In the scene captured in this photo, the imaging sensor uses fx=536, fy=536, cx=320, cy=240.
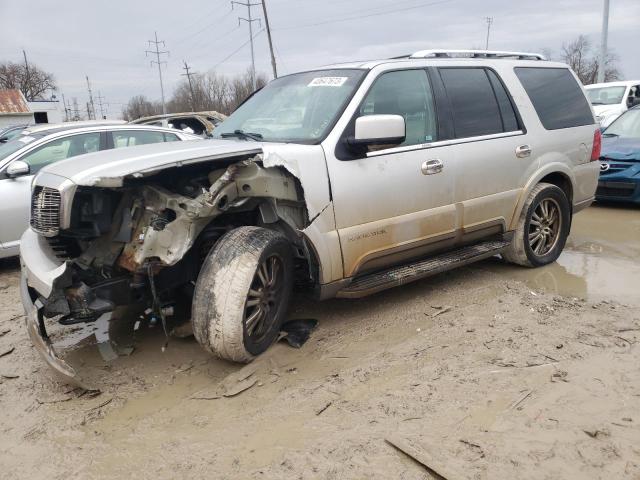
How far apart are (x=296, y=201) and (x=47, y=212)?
4.98 ft

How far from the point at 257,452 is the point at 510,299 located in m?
2.71

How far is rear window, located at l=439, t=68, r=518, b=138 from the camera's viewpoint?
4.43 m

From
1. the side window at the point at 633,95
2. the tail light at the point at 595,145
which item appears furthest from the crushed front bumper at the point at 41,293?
the side window at the point at 633,95

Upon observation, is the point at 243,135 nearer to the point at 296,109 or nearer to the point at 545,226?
the point at 296,109

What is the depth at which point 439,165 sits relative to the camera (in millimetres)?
4160

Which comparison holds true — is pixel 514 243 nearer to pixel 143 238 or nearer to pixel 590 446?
pixel 590 446

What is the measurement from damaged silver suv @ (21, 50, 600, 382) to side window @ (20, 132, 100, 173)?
2.88m

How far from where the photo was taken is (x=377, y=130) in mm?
3529

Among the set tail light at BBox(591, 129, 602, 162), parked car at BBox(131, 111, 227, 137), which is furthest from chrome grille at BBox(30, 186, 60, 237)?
parked car at BBox(131, 111, 227, 137)

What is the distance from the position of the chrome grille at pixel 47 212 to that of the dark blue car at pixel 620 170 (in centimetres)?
772

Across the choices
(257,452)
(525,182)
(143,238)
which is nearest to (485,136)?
(525,182)

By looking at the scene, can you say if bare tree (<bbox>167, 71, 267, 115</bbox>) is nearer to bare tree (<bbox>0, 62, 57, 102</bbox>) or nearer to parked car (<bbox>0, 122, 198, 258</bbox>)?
bare tree (<bbox>0, 62, 57, 102</bbox>)

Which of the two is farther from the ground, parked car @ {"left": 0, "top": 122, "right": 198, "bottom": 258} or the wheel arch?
parked car @ {"left": 0, "top": 122, "right": 198, "bottom": 258}

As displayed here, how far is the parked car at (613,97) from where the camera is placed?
45.4 ft
